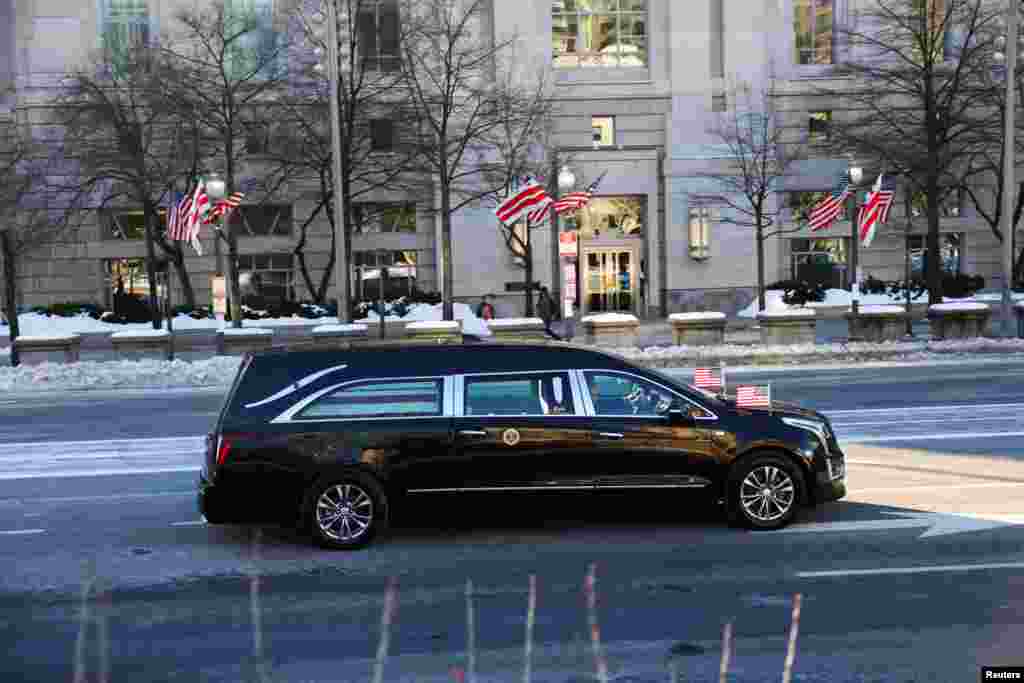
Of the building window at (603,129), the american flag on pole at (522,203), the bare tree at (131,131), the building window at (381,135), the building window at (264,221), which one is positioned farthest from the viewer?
the building window at (603,129)

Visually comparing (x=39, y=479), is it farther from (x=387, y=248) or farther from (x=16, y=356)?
(x=387, y=248)

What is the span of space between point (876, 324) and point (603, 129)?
56.1ft

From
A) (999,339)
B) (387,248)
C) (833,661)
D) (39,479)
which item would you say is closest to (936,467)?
(833,661)

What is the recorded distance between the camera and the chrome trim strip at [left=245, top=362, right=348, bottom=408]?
8898 millimetres

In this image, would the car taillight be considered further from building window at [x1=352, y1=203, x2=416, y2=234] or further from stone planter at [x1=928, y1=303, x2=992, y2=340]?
building window at [x1=352, y1=203, x2=416, y2=234]

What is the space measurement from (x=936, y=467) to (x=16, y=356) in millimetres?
23006

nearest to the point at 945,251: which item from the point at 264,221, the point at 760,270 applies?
the point at 760,270

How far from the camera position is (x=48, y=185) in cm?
3828

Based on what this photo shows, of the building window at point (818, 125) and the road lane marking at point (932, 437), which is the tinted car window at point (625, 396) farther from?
the building window at point (818, 125)

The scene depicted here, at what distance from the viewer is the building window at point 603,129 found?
4291 cm

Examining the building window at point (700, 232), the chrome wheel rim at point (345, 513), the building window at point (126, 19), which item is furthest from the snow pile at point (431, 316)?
the chrome wheel rim at point (345, 513)

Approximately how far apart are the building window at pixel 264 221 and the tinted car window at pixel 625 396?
3514 cm

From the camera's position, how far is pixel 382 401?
9.06 m

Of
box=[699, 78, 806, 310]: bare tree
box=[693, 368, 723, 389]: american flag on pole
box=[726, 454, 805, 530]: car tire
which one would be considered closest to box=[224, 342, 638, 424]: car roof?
box=[726, 454, 805, 530]: car tire
